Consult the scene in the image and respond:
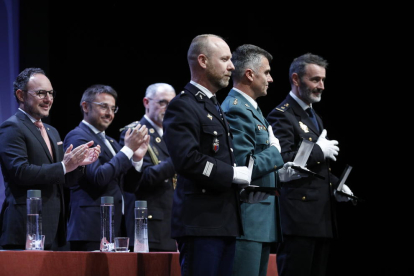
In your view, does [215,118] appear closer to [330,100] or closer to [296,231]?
[296,231]

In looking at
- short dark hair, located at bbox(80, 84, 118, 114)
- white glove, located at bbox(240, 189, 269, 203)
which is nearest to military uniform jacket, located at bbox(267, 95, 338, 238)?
white glove, located at bbox(240, 189, 269, 203)

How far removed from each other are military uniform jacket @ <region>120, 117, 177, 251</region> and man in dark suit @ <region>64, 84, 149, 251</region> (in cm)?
8

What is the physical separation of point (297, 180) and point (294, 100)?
0.59 meters

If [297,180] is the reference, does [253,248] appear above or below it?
below

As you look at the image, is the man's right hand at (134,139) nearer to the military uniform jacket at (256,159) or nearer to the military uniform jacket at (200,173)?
the military uniform jacket at (256,159)

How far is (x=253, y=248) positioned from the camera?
297 centimetres

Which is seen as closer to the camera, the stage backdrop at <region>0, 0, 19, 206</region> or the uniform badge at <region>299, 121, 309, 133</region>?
the uniform badge at <region>299, 121, 309, 133</region>

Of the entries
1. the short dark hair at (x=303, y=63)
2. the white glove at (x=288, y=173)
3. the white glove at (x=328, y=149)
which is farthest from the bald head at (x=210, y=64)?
the short dark hair at (x=303, y=63)

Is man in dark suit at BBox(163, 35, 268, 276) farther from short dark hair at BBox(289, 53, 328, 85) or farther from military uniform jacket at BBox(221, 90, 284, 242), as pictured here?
short dark hair at BBox(289, 53, 328, 85)

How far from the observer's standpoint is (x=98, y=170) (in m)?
3.84

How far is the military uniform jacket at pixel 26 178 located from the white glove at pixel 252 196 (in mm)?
1047

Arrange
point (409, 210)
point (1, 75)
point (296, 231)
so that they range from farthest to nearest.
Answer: point (409, 210) → point (1, 75) → point (296, 231)

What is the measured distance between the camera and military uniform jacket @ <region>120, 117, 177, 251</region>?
4195 millimetres

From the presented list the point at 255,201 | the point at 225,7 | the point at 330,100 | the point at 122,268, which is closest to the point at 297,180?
the point at 255,201
